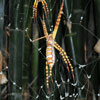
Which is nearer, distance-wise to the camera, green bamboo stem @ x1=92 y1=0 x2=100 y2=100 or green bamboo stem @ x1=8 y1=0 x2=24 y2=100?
green bamboo stem @ x1=92 y1=0 x2=100 y2=100

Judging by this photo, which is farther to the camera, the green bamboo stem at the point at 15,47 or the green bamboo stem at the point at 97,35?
the green bamboo stem at the point at 15,47

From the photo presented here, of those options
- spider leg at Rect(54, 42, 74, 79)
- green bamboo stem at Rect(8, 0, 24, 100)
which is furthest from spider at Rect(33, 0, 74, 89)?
green bamboo stem at Rect(8, 0, 24, 100)

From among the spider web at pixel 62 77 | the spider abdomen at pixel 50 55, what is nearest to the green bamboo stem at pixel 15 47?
the spider web at pixel 62 77

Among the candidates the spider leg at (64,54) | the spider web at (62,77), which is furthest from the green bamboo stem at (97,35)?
the spider leg at (64,54)

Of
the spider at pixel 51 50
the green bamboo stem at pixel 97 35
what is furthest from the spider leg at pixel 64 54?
the green bamboo stem at pixel 97 35

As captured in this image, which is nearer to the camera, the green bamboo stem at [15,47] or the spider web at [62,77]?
the spider web at [62,77]

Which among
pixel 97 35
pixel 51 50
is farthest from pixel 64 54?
pixel 97 35

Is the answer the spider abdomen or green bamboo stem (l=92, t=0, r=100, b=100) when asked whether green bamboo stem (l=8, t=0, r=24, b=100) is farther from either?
green bamboo stem (l=92, t=0, r=100, b=100)

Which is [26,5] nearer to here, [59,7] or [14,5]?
[14,5]

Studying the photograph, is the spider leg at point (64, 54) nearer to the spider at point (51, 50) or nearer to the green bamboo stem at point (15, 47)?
the spider at point (51, 50)

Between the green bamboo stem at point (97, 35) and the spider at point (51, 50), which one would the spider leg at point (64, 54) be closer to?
the spider at point (51, 50)
